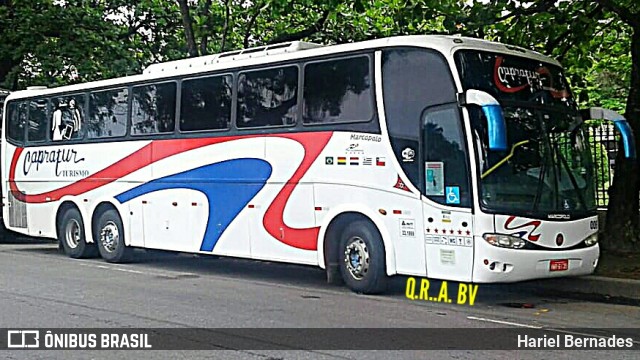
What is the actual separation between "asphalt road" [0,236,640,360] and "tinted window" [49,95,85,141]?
322cm

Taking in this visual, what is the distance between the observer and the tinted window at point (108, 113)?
643 inches

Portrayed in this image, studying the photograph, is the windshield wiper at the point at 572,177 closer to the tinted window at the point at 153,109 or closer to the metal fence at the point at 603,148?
the metal fence at the point at 603,148

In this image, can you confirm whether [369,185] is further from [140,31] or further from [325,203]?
[140,31]

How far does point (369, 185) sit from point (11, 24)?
15.9m

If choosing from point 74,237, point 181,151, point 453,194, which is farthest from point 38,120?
point 453,194

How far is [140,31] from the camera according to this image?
2639cm

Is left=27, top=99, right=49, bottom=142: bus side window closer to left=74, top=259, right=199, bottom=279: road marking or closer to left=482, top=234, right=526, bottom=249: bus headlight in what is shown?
left=74, top=259, right=199, bottom=279: road marking

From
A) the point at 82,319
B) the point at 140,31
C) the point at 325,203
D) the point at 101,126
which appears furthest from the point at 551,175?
the point at 140,31

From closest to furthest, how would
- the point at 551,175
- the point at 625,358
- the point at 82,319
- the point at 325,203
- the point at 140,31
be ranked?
the point at 625,358 < the point at 82,319 < the point at 551,175 < the point at 325,203 < the point at 140,31

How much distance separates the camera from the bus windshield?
1094 cm

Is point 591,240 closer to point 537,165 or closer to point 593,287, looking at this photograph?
point 593,287

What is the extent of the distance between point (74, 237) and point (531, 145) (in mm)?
9507

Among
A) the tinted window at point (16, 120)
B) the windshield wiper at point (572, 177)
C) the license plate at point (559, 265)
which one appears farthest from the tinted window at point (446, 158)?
the tinted window at point (16, 120)

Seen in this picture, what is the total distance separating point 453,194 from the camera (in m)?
11.1
